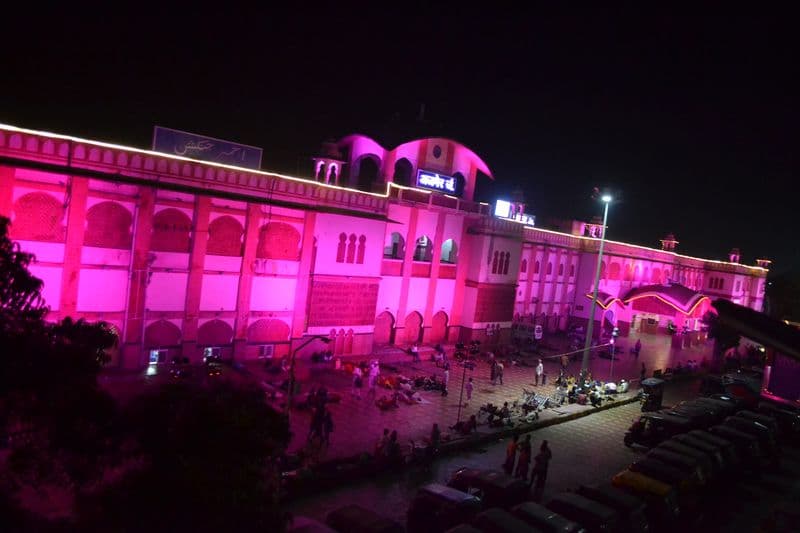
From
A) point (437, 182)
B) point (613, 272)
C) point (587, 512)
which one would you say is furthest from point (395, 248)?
point (613, 272)

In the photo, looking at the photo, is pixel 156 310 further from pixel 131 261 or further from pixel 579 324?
pixel 579 324

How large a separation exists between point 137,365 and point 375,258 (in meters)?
13.0

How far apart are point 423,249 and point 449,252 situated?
2261mm

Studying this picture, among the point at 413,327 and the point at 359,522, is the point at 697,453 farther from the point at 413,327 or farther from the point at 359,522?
the point at 413,327

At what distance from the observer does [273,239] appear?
26453 mm

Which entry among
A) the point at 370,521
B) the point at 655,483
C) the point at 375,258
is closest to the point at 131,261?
the point at 375,258

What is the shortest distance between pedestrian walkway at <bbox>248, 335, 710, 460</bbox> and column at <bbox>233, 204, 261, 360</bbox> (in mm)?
1450

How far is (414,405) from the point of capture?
23375 millimetres

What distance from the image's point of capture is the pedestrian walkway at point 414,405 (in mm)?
19078

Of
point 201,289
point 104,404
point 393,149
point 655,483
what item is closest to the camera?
point 104,404

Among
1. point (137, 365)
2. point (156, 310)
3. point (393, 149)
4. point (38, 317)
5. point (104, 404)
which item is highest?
point (393, 149)

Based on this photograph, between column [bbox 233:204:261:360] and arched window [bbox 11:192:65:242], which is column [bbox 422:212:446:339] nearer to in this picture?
column [bbox 233:204:261:360]

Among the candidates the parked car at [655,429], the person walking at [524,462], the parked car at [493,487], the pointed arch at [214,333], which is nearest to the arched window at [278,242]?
the pointed arch at [214,333]

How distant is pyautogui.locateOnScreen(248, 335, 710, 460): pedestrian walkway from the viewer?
1908 cm
